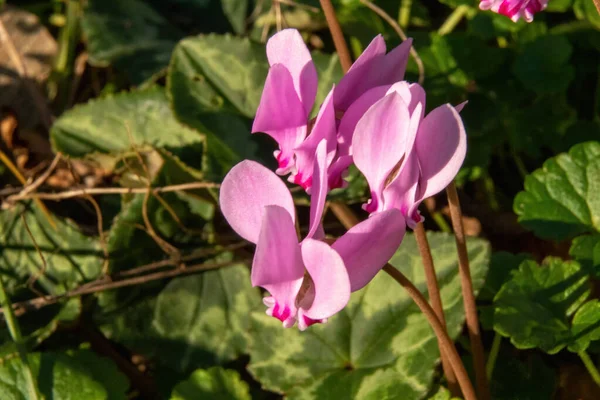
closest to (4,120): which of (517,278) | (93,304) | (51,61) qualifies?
(51,61)

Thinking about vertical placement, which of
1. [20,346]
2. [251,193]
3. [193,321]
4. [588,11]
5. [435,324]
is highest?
[251,193]

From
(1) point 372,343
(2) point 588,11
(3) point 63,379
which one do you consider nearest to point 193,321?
(3) point 63,379

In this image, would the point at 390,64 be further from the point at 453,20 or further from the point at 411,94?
the point at 453,20

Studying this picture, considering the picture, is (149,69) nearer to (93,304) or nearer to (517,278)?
(93,304)

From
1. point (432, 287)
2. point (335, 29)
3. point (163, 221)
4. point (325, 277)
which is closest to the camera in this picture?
point (325, 277)

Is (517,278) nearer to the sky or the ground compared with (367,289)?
nearer to the sky

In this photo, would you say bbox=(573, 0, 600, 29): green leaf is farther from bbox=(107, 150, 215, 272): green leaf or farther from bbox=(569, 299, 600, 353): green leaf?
bbox=(107, 150, 215, 272): green leaf
